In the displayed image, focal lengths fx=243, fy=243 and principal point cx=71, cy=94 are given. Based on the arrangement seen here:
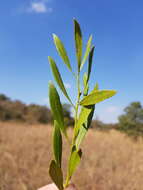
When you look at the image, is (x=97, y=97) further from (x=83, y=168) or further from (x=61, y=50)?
(x=83, y=168)

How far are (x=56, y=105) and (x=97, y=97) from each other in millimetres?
46

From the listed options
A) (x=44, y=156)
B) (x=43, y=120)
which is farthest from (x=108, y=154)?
(x=43, y=120)

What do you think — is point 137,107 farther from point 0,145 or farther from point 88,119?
point 88,119

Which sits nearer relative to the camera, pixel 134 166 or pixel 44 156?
pixel 134 166

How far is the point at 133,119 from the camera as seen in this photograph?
629 cm

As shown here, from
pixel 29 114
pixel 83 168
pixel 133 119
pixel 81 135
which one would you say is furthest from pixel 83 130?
pixel 29 114

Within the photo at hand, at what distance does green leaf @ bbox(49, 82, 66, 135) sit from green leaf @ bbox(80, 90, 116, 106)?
0.08 ft

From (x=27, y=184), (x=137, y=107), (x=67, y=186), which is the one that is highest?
(x=137, y=107)

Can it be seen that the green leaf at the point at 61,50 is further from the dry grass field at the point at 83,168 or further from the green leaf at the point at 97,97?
the dry grass field at the point at 83,168

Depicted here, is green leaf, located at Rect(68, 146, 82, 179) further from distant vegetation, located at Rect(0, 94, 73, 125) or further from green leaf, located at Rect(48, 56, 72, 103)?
distant vegetation, located at Rect(0, 94, 73, 125)

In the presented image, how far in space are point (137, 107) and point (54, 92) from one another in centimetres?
604

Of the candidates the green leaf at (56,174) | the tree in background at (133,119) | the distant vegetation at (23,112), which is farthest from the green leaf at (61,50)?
the distant vegetation at (23,112)

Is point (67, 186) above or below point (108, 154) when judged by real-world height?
above

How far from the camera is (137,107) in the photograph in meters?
6.05
